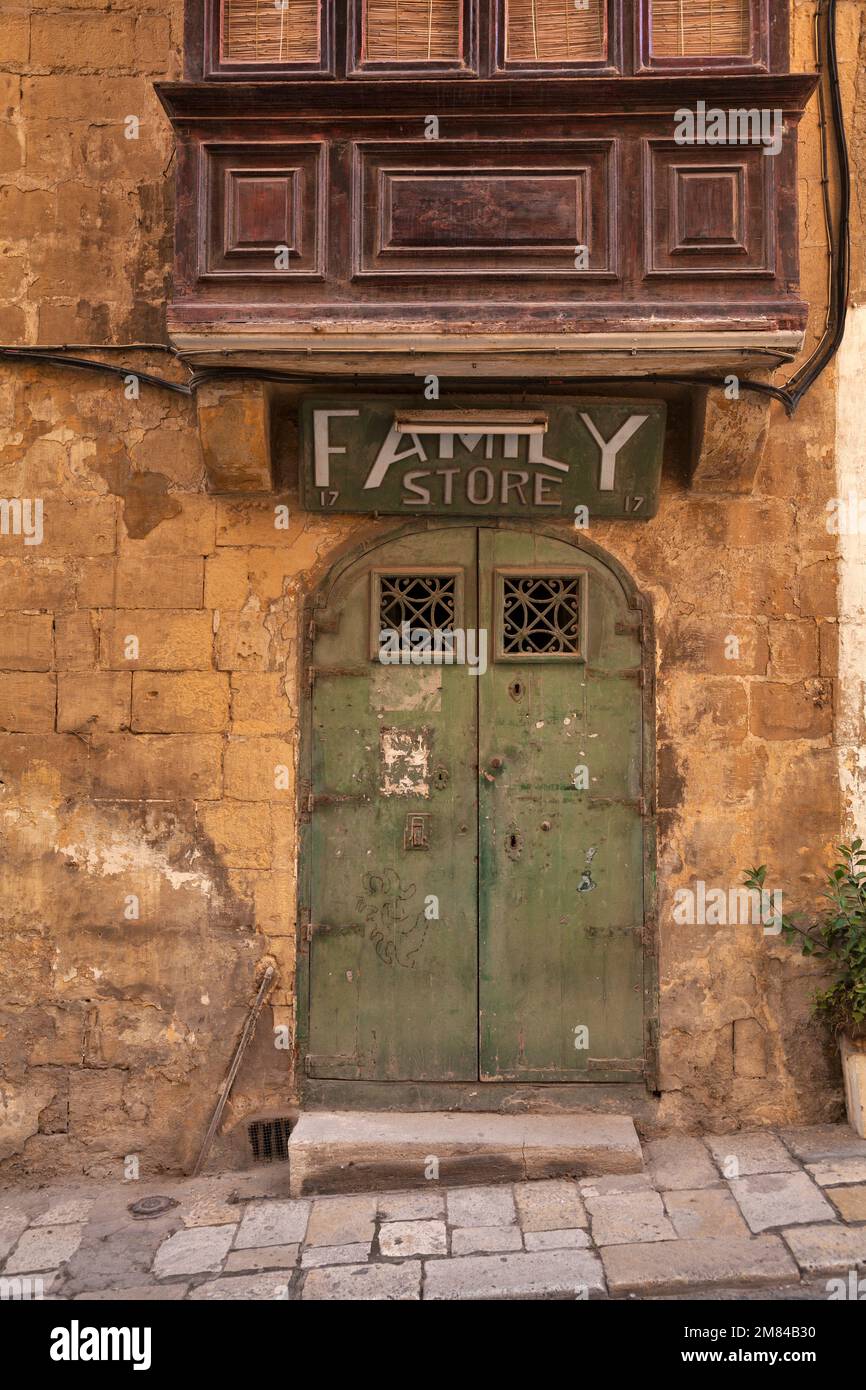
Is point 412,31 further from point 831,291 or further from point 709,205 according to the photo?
point 831,291

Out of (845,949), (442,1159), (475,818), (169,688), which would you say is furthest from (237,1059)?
(845,949)

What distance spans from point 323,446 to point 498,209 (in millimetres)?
1444

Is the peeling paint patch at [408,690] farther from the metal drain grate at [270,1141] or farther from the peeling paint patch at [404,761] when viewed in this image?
the metal drain grate at [270,1141]

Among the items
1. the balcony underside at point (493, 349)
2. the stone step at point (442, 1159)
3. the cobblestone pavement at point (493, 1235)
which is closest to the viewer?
the cobblestone pavement at point (493, 1235)

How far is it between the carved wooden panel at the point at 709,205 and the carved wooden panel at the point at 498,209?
228 millimetres

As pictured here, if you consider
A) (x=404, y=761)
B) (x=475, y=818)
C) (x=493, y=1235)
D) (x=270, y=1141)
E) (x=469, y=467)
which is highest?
(x=469, y=467)

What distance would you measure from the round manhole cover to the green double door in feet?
3.03

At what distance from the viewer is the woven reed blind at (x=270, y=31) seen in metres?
5.19

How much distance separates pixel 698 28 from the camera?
5.18 meters

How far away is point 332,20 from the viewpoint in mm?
5184

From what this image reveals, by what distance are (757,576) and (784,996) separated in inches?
87.4

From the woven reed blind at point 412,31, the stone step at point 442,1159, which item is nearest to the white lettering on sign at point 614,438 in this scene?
the woven reed blind at point 412,31

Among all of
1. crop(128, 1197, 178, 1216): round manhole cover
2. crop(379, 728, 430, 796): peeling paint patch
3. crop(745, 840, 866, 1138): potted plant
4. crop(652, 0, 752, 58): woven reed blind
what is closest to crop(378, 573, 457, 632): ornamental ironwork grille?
crop(379, 728, 430, 796): peeling paint patch

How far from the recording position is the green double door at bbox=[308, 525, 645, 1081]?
19.1 feet
